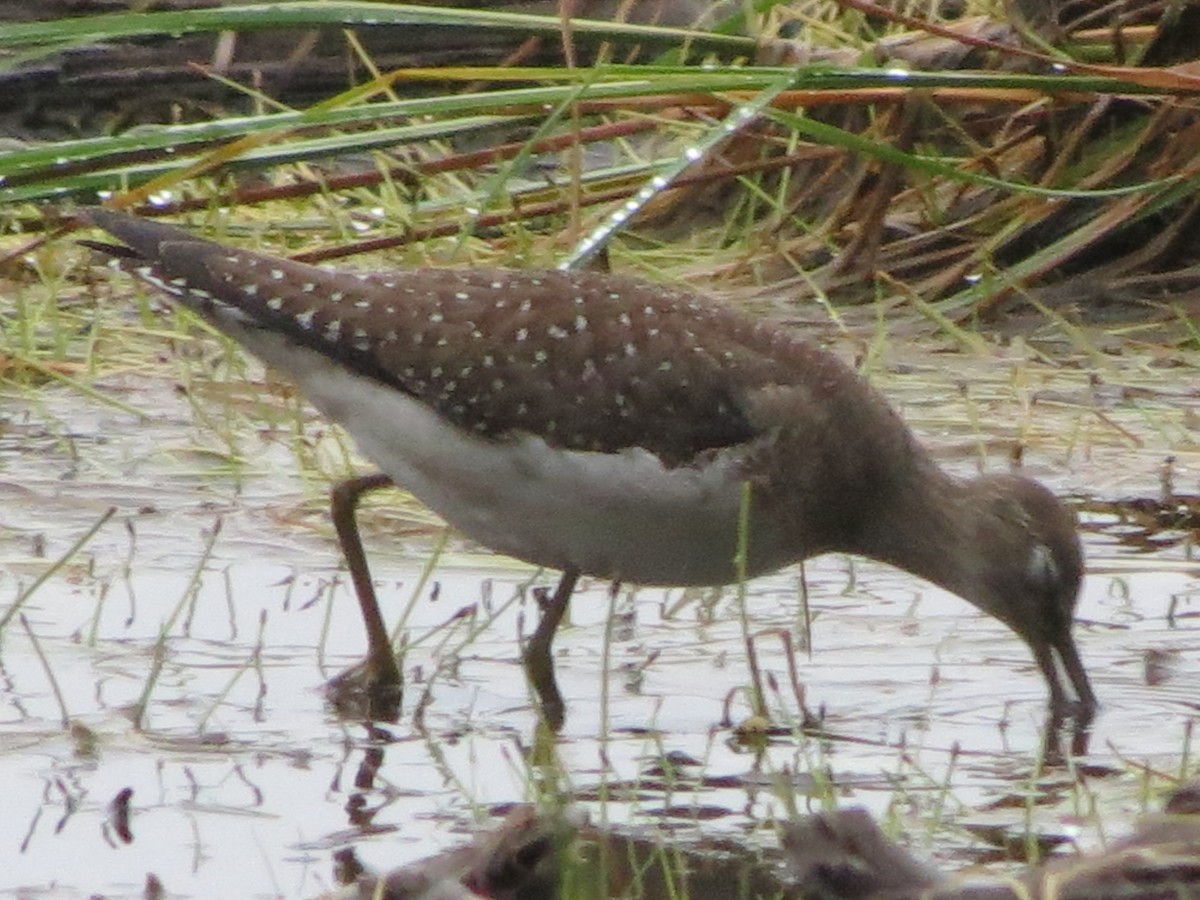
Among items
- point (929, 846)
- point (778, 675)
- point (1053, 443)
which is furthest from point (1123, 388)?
point (929, 846)

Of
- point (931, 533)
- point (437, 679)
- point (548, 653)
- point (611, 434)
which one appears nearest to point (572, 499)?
point (611, 434)

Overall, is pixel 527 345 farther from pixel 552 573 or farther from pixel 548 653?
pixel 552 573

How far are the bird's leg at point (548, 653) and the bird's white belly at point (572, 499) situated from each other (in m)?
0.06

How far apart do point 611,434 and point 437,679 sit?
643 millimetres

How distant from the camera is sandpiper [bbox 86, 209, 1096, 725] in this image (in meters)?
5.23

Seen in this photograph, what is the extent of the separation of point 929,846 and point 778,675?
48.8 inches

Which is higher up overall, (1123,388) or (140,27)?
(140,27)

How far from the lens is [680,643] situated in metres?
5.68

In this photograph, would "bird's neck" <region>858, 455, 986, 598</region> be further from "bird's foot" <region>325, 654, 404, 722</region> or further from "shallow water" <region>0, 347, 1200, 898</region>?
"bird's foot" <region>325, 654, 404, 722</region>

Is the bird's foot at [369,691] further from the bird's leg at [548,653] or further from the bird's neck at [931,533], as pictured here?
the bird's neck at [931,533]

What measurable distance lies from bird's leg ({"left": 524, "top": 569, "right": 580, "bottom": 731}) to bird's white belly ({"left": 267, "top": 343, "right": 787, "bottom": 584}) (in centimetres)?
6

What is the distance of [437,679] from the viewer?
17.7ft

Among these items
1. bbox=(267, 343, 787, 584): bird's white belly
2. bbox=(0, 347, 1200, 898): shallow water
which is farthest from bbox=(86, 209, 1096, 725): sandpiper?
bbox=(0, 347, 1200, 898): shallow water

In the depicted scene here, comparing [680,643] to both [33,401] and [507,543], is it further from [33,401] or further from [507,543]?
[33,401]
